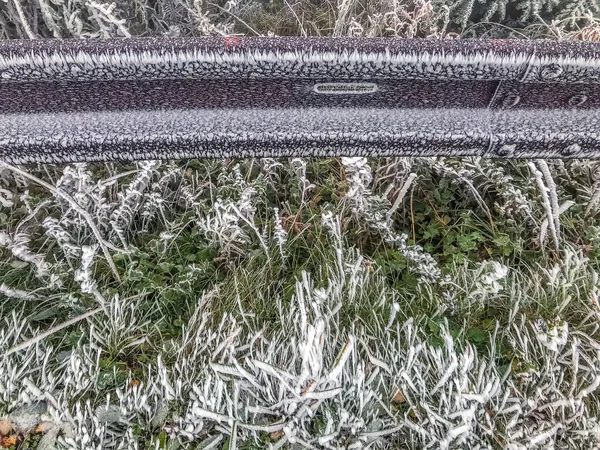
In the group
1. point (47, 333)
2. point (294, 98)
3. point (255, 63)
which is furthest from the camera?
point (47, 333)

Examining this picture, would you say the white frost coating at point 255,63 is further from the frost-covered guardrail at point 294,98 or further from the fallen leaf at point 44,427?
the fallen leaf at point 44,427

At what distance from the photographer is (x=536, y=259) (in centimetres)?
203

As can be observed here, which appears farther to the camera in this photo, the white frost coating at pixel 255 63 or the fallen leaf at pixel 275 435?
the fallen leaf at pixel 275 435

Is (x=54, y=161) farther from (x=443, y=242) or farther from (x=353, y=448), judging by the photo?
(x=443, y=242)

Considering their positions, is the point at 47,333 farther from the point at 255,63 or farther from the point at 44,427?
the point at 255,63

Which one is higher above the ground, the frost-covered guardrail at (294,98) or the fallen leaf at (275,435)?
the frost-covered guardrail at (294,98)

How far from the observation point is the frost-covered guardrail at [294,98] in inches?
48.3

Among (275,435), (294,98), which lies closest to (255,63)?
(294,98)

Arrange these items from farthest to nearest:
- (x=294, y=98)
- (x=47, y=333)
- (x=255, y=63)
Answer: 1. (x=47, y=333)
2. (x=294, y=98)
3. (x=255, y=63)

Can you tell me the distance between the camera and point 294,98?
4.57 ft

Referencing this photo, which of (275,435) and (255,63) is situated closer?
(255,63)

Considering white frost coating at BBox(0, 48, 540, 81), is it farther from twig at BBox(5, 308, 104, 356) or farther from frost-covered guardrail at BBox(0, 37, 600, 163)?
twig at BBox(5, 308, 104, 356)

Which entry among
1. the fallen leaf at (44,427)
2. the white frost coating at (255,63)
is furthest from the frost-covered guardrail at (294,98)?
the fallen leaf at (44,427)

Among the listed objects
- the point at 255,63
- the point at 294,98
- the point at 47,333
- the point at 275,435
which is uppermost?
the point at 255,63
